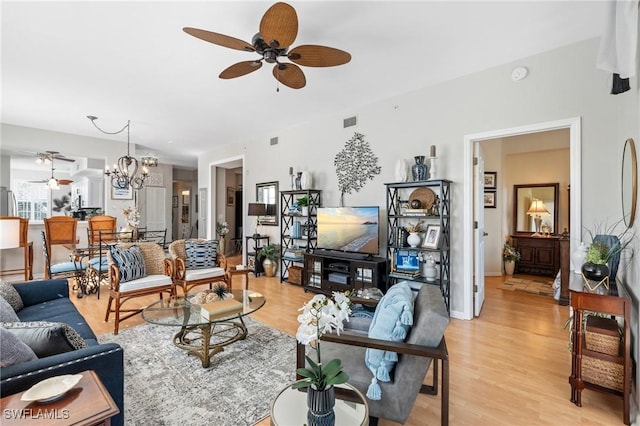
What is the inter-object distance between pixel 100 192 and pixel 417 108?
9.25m

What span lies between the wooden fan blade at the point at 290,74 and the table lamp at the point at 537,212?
5.79 meters

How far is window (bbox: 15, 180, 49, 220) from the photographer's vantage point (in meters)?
9.05

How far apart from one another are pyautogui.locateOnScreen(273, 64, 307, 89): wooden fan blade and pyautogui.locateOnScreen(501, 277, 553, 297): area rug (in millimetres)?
4769

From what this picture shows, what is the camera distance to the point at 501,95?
3354 mm

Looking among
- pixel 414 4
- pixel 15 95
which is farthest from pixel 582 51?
pixel 15 95

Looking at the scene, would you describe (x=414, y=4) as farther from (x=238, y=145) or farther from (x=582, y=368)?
(x=238, y=145)

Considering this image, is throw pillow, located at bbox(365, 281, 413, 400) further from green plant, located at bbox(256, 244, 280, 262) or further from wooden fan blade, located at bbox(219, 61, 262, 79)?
green plant, located at bbox(256, 244, 280, 262)

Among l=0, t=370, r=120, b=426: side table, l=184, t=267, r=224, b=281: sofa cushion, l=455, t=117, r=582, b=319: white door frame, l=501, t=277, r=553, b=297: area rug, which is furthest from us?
l=501, t=277, r=553, b=297: area rug

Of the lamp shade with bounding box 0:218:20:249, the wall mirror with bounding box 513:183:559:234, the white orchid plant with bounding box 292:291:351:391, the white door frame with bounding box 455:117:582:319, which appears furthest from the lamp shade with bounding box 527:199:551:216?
the lamp shade with bounding box 0:218:20:249

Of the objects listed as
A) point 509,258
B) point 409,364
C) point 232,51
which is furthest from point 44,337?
point 509,258

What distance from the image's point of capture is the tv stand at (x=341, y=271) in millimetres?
4090

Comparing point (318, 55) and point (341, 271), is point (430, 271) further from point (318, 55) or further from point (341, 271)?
point (318, 55)

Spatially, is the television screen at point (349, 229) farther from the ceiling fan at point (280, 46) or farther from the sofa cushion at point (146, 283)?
the sofa cushion at point (146, 283)

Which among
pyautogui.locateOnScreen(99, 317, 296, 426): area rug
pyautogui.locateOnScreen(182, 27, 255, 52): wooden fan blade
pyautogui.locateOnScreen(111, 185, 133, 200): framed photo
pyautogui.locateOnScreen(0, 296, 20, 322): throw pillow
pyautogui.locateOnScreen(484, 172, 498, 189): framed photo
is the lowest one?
pyautogui.locateOnScreen(99, 317, 296, 426): area rug
